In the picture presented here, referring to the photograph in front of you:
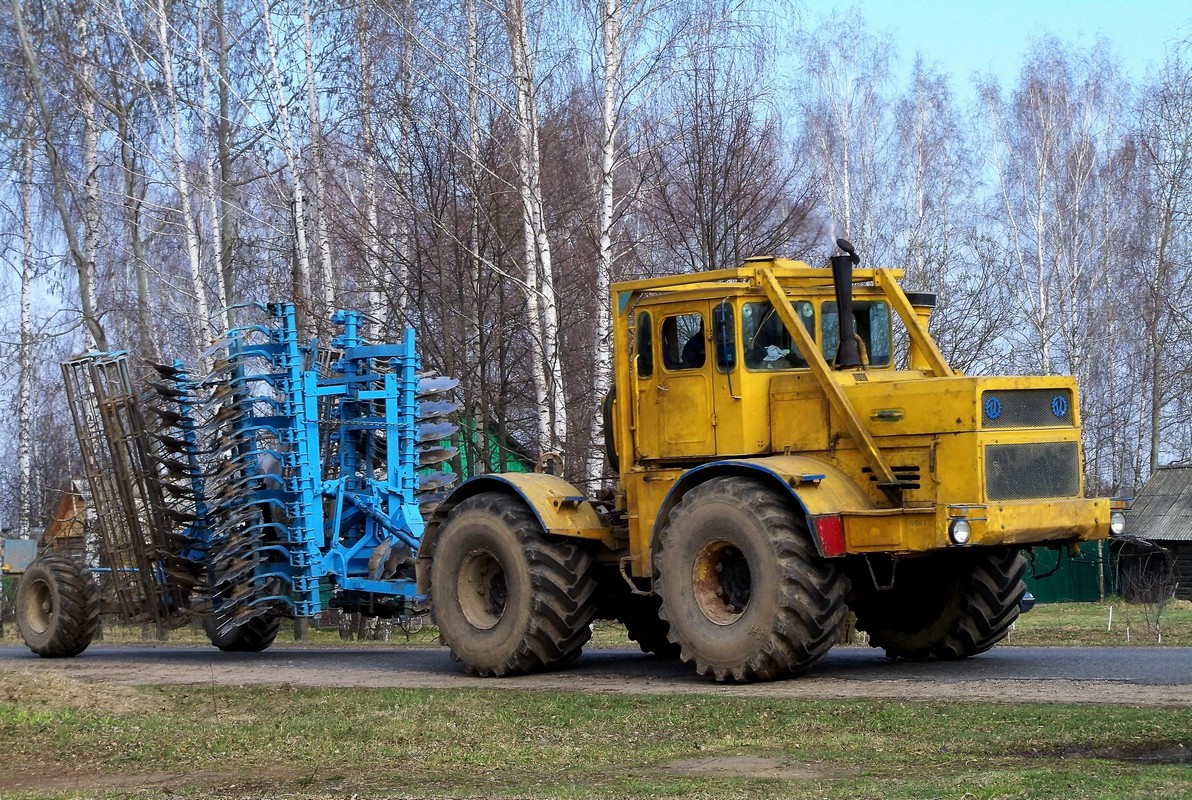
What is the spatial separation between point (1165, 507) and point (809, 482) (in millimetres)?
29677

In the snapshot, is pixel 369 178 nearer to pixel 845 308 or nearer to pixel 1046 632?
pixel 1046 632

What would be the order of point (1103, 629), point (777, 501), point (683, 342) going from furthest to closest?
point (1103, 629) < point (683, 342) < point (777, 501)

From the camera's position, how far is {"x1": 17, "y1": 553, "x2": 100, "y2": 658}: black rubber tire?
719 inches

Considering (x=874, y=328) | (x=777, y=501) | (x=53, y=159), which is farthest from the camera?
(x=53, y=159)

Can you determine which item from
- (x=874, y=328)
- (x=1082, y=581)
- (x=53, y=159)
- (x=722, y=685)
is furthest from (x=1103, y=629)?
(x=53, y=159)

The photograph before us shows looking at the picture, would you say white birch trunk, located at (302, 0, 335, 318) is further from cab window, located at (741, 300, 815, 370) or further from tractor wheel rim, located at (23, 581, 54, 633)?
cab window, located at (741, 300, 815, 370)

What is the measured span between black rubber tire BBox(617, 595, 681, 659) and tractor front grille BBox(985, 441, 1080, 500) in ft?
13.3

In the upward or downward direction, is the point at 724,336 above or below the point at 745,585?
above

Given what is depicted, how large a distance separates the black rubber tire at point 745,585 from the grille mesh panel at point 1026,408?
1.62 m

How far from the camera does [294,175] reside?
80.7ft

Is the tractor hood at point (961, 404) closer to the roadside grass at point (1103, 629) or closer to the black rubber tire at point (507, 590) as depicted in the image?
the black rubber tire at point (507, 590)

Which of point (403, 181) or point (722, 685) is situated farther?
point (403, 181)

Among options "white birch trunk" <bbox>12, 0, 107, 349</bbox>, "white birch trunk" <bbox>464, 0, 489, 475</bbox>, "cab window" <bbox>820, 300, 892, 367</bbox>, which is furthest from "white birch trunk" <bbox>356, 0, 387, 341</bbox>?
"cab window" <bbox>820, 300, 892, 367</bbox>

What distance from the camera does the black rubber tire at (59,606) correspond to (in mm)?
18250
